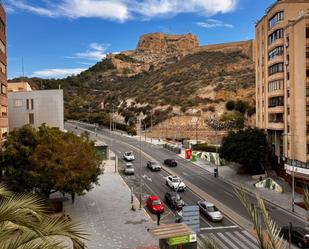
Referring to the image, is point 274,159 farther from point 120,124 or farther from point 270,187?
point 120,124

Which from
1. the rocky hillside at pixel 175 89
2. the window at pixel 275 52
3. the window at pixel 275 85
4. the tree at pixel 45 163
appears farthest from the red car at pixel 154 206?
the rocky hillside at pixel 175 89

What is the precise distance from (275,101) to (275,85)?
6.57 ft

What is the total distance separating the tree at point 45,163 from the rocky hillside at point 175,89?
242ft

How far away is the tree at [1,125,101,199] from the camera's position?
26.6 meters

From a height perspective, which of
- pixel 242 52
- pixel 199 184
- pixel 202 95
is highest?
pixel 242 52

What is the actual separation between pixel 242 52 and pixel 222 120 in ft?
232

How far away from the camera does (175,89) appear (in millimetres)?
127438

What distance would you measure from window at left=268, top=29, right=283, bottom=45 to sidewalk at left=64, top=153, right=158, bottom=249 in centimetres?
2555

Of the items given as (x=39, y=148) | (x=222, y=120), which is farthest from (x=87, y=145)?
(x=222, y=120)

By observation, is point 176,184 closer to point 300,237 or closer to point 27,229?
point 300,237

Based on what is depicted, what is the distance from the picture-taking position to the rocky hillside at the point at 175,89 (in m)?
109

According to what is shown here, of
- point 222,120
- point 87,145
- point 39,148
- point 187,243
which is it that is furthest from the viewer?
point 222,120

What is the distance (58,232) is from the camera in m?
5.95

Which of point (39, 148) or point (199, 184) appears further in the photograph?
point (199, 184)
